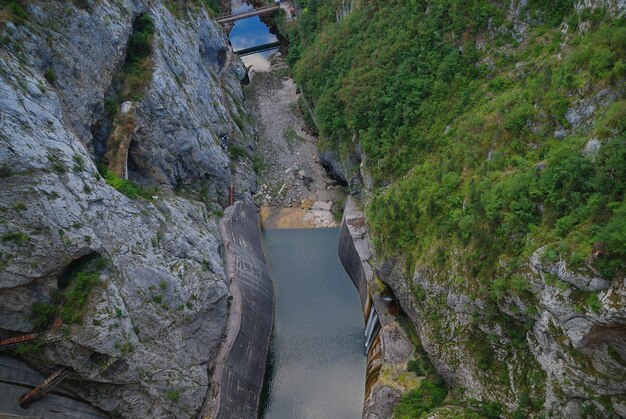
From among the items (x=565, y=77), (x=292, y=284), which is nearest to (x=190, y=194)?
(x=292, y=284)

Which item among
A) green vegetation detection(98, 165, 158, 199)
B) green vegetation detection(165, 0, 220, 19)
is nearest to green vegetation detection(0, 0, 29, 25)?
green vegetation detection(98, 165, 158, 199)

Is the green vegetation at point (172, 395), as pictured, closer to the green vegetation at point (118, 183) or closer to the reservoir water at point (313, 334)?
the reservoir water at point (313, 334)

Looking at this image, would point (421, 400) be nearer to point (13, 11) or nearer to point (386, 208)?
point (386, 208)

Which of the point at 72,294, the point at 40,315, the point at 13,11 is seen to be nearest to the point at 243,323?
the point at 72,294

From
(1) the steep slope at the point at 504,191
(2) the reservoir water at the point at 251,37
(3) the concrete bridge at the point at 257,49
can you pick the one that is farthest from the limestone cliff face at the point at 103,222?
(3) the concrete bridge at the point at 257,49

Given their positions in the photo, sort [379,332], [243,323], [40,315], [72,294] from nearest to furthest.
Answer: [40,315]
[72,294]
[379,332]
[243,323]
